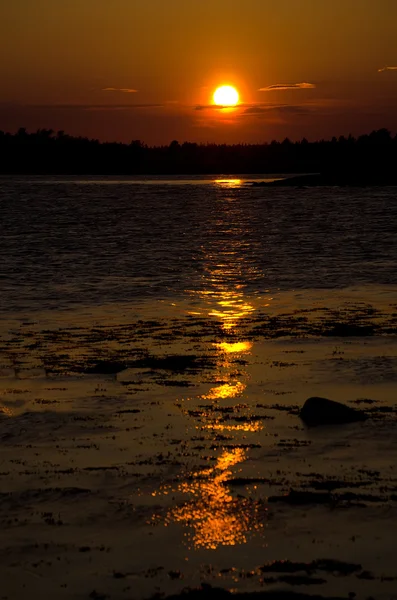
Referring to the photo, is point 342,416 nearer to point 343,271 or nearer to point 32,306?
point 32,306

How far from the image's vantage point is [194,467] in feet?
41.6

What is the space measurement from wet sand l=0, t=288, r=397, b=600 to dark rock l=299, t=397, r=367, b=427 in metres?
0.19

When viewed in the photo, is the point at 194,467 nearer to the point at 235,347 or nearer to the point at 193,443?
the point at 193,443

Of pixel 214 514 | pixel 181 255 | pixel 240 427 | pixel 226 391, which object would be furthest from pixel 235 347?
pixel 181 255

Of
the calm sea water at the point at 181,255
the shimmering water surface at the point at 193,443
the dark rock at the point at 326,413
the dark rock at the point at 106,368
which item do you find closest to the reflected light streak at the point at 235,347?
the shimmering water surface at the point at 193,443

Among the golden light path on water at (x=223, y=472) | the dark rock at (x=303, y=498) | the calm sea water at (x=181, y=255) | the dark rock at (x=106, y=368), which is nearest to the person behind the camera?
the golden light path on water at (x=223, y=472)

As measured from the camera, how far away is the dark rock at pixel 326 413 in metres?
14.7

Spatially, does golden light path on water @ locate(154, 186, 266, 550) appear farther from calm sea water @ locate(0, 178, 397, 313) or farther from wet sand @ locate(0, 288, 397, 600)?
calm sea water @ locate(0, 178, 397, 313)

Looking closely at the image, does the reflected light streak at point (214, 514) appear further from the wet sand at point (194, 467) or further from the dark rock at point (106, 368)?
the dark rock at point (106, 368)

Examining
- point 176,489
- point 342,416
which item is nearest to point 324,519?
point 176,489

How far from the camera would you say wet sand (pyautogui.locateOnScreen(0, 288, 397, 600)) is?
31.3 ft

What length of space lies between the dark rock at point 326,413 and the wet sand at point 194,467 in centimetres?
19

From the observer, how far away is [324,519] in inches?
424

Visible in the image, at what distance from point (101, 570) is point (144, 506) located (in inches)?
69.4
